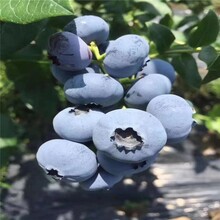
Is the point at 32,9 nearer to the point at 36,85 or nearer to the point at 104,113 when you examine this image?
the point at 104,113

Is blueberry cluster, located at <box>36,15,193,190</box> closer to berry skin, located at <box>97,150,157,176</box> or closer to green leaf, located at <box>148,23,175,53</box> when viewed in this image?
berry skin, located at <box>97,150,157,176</box>

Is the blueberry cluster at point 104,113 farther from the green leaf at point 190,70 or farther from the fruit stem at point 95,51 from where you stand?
the green leaf at point 190,70

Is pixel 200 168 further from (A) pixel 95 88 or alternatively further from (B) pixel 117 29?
(A) pixel 95 88

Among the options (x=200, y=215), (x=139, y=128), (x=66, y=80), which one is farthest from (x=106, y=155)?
(x=200, y=215)

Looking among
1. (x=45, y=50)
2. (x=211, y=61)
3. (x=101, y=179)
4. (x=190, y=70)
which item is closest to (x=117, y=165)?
(x=101, y=179)

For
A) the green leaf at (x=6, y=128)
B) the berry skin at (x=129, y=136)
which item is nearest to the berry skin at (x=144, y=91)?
the berry skin at (x=129, y=136)
